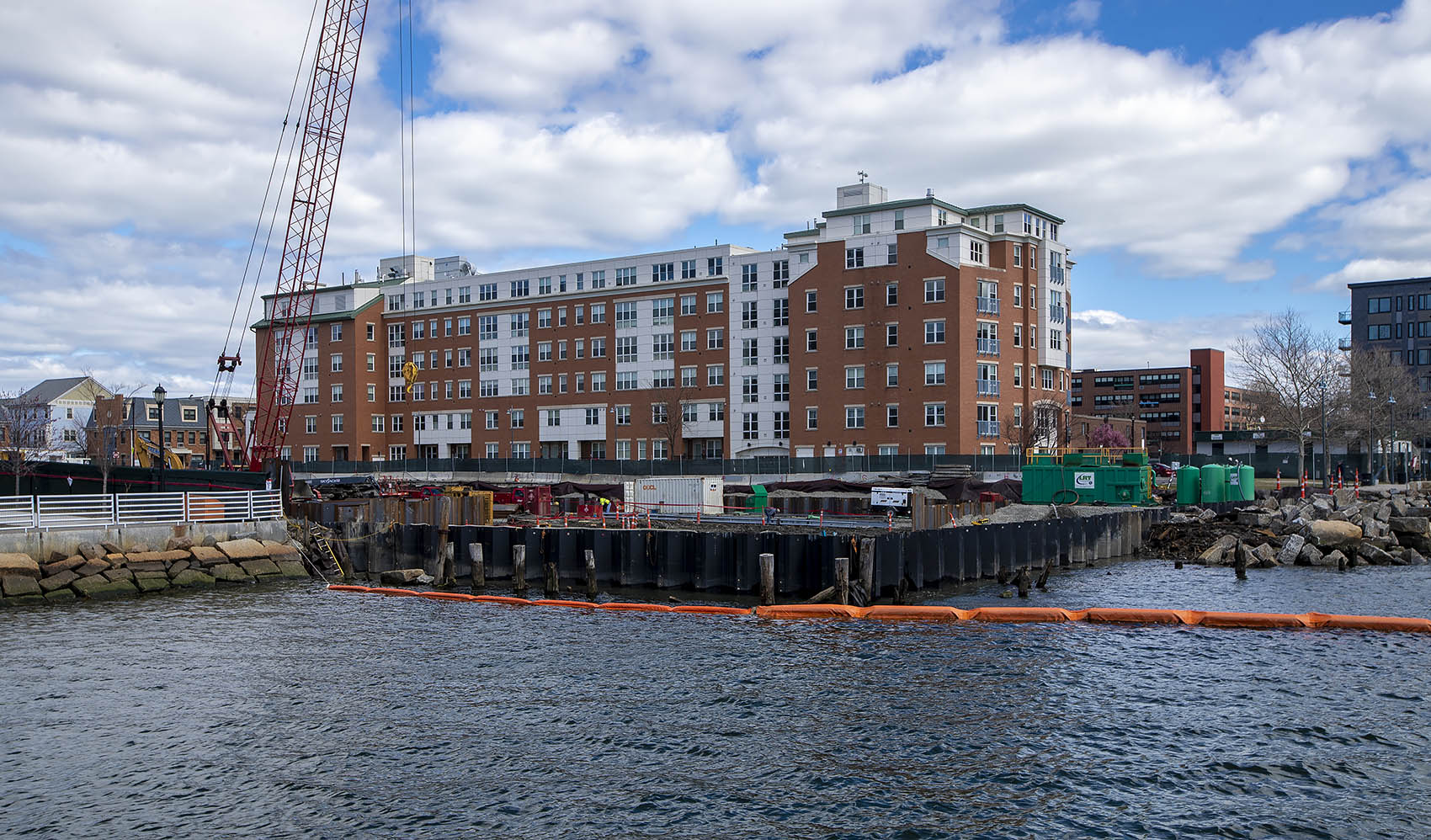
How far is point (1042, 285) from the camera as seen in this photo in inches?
3334

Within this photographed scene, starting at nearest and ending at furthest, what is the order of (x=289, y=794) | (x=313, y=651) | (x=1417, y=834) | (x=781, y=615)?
1. (x=1417, y=834)
2. (x=289, y=794)
3. (x=313, y=651)
4. (x=781, y=615)

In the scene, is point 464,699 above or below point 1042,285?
below

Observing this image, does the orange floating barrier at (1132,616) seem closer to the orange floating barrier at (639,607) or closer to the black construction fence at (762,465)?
the orange floating barrier at (639,607)

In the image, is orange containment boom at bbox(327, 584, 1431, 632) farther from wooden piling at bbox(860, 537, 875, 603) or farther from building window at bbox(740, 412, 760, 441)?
building window at bbox(740, 412, 760, 441)

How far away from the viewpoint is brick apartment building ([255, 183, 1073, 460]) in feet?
264

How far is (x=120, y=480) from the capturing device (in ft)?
194

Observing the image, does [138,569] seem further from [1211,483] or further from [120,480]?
[1211,483]

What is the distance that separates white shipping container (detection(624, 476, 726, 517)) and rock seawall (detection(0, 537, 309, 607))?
57.7ft

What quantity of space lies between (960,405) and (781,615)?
5042 cm

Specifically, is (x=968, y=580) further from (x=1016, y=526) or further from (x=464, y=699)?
(x=464, y=699)

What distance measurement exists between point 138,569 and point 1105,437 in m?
99.6

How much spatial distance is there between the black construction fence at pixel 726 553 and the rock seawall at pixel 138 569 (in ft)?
14.4

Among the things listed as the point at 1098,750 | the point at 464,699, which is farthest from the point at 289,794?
the point at 1098,750

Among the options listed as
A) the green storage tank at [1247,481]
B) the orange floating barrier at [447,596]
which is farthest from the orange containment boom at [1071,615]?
the green storage tank at [1247,481]
